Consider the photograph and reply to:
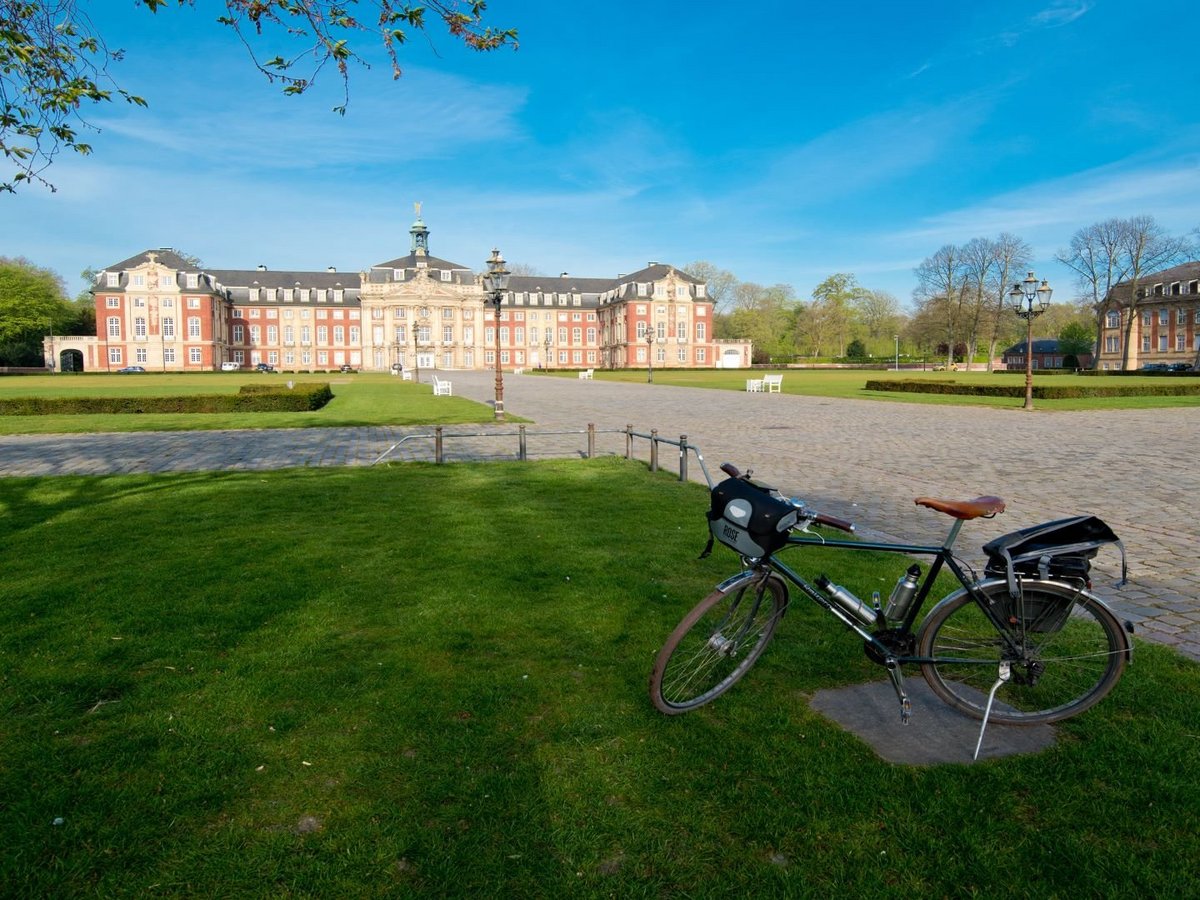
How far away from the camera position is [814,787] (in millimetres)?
3193

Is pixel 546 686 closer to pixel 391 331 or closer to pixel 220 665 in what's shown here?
pixel 220 665

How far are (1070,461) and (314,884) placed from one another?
13633 millimetres

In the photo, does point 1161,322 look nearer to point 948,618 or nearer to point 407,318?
point 407,318

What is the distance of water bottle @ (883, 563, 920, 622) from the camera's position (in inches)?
145

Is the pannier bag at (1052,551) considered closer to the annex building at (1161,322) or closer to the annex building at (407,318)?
the annex building at (1161,322)

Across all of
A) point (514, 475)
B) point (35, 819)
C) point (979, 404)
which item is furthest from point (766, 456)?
point (979, 404)

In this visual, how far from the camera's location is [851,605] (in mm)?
3789

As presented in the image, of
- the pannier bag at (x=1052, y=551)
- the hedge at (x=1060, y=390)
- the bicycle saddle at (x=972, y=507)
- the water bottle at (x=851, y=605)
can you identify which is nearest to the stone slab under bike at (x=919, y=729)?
the water bottle at (x=851, y=605)

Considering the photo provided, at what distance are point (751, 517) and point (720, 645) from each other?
842mm

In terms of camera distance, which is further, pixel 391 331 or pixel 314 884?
pixel 391 331

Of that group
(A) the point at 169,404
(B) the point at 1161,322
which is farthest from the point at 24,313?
(B) the point at 1161,322

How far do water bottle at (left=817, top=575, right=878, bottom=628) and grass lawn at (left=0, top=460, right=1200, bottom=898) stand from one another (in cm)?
55

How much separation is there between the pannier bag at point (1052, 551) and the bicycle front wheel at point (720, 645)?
3.52 feet

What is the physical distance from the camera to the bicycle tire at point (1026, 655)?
3594 millimetres
